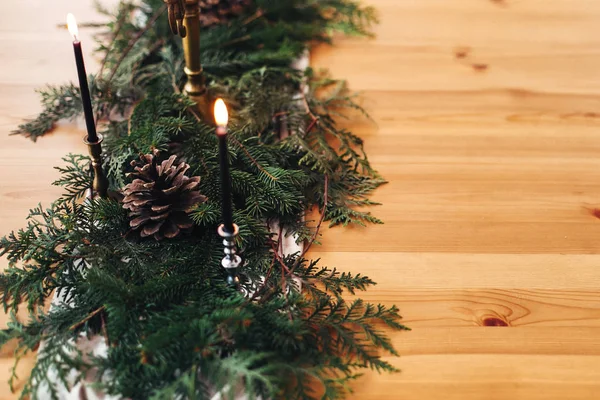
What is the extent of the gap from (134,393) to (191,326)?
0.08m

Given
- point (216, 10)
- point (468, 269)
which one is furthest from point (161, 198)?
point (216, 10)

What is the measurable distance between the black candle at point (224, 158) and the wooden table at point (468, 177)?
166 millimetres

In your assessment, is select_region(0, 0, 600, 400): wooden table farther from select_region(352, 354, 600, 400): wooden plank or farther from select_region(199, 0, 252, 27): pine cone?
select_region(199, 0, 252, 27): pine cone

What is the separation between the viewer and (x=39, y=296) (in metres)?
0.66

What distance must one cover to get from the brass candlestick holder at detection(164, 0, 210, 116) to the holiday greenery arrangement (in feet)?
0.09

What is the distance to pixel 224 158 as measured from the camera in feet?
1.96

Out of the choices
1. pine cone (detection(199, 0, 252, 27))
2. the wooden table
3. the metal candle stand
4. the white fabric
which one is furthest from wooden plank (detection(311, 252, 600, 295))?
pine cone (detection(199, 0, 252, 27))

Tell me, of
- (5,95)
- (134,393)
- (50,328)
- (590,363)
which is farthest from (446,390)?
(5,95)

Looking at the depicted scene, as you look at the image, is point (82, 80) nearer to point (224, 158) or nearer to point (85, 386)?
point (224, 158)

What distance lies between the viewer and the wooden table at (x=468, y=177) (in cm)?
65

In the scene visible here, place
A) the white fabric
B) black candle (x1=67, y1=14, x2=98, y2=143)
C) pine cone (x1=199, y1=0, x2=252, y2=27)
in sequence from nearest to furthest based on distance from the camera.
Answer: the white fabric → black candle (x1=67, y1=14, x2=98, y2=143) → pine cone (x1=199, y1=0, x2=252, y2=27)

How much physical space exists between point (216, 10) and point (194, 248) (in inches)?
21.8

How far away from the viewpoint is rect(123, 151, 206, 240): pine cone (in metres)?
0.71

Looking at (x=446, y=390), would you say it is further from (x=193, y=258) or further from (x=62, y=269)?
(x=62, y=269)
